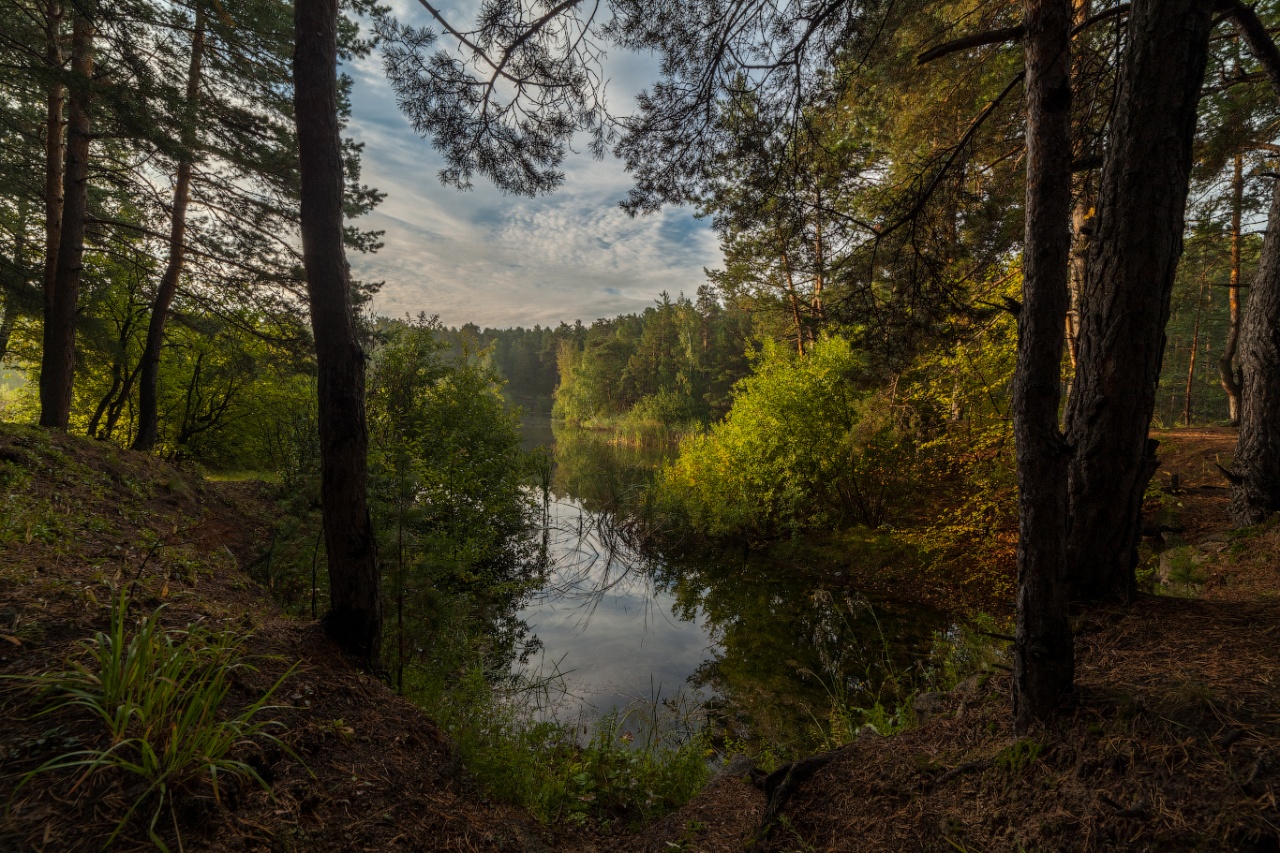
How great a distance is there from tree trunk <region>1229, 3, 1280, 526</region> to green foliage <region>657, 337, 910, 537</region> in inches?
182

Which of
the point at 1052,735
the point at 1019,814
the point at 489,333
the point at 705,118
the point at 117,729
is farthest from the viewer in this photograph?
the point at 489,333

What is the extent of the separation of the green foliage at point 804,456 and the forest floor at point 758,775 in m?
6.47

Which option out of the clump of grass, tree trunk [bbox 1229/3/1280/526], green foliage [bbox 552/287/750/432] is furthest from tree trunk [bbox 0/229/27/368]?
green foliage [bbox 552/287/750/432]

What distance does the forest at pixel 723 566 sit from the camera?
184 centimetres

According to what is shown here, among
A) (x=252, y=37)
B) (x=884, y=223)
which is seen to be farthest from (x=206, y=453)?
(x=884, y=223)

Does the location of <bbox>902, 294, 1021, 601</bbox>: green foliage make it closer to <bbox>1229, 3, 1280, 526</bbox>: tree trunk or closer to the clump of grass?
<bbox>1229, 3, 1280, 526</bbox>: tree trunk

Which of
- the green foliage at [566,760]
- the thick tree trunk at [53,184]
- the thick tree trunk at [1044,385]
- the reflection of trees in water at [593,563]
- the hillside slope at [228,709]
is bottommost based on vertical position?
the reflection of trees in water at [593,563]

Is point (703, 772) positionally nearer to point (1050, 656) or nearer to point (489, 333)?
point (1050, 656)

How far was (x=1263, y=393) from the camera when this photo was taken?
4.58 meters

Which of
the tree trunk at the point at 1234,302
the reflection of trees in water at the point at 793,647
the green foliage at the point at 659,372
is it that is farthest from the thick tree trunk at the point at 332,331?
the green foliage at the point at 659,372

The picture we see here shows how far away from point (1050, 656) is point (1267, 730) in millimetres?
558

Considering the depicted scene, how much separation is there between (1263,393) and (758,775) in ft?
19.0

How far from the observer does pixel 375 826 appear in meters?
1.98

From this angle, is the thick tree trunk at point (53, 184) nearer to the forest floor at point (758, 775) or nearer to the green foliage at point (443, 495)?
the green foliage at point (443, 495)
